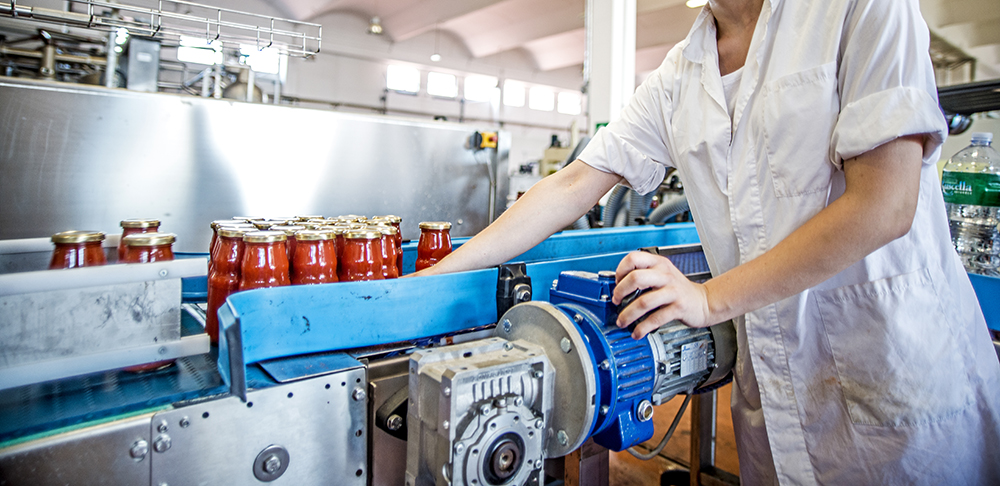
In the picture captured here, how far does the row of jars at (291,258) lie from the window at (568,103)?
13053 millimetres

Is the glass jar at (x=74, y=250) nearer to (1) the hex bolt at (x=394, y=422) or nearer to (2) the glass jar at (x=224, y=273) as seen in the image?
(2) the glass jar at (x=224, y=273)

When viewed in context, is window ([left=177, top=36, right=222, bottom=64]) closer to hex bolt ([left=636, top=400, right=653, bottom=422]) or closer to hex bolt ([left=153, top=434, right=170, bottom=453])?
hex bolt ([left=153, top=434, right=170, bottom=453])

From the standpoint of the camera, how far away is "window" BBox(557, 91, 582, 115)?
13.6 m

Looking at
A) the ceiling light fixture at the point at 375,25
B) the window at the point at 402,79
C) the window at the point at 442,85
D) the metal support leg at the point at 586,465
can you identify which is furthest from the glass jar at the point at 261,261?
the window at the point at 442,85

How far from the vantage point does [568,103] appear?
1380 cm

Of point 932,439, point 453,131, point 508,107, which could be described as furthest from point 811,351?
point 508,107

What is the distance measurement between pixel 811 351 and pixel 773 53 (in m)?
0.54

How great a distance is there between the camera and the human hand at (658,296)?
82 cm

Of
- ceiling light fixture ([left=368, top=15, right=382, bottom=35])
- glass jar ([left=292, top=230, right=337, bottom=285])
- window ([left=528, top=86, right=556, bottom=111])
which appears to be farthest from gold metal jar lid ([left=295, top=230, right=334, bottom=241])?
window ([left=528, top=86, right=556, bottom=111])

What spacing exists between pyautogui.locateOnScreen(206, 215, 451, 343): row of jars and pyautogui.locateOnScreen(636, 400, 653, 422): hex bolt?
55 centimetres

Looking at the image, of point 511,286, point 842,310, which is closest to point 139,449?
point 511,286

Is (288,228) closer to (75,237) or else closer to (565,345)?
(75,237)

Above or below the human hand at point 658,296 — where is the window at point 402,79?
above

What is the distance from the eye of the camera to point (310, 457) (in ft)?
2.44
